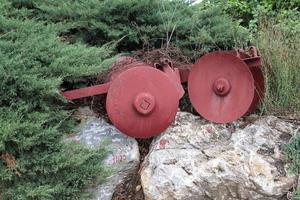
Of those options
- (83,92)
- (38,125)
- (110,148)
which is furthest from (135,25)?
(38,125)

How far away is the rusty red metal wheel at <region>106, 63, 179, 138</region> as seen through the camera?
3240mm

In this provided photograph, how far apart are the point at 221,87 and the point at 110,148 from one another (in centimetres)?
98

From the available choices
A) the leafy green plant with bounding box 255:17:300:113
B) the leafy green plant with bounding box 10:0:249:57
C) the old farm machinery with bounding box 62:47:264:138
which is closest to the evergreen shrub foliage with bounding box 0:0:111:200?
the old farm machinery with bounding box 62:47:264:138

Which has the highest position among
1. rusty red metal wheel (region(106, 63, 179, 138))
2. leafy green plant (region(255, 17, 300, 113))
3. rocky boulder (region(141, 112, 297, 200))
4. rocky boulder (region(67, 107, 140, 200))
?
leafy green plant (region(255, 17, 300, 113))

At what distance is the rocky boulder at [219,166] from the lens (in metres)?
3.11

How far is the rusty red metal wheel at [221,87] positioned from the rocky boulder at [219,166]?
19cm

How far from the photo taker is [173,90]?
10.7 ft

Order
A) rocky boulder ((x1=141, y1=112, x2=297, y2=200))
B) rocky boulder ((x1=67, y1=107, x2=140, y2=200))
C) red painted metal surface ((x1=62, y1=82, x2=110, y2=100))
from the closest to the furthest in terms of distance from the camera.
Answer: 1. rocky boulder ((x1=141, y1=112, x2=297, y2=200))
2. rocky boulder ((x1=67, y1=107, x2=140, y2=200))
3. red painted metal surface ((x1=62, y1=82, x2=110, y2=100))

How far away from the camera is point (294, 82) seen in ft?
12.0

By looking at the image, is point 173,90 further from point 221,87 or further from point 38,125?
point 38,125

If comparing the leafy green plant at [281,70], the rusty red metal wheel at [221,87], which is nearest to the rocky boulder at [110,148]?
the rusty red metal wheel at [221,87]

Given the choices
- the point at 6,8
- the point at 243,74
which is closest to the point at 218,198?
the point at 243,74

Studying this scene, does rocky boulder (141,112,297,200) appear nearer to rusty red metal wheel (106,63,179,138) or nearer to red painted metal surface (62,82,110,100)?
rusty red metal wheel (106,63,179,138)

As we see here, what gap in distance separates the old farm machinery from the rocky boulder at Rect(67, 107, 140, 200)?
0.14 m
